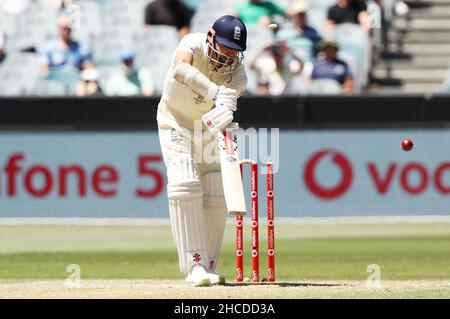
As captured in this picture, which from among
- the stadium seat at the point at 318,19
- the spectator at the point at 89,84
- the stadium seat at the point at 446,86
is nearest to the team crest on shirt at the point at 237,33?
the stadium seat at the point at 446,86

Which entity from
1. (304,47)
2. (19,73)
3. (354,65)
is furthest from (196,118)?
(19,73)

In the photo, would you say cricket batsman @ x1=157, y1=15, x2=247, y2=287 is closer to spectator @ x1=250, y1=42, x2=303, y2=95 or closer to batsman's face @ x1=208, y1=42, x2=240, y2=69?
batsman's face @ x1=208, y1=42, x2=240, y2=69

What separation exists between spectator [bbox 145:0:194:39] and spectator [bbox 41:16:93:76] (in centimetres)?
115

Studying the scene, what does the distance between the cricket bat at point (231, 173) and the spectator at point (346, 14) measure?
10.6 metres

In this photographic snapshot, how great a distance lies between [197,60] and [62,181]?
807 cm

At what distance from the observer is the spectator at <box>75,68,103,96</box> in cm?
1805

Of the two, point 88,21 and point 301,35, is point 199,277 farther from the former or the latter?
point 88,21

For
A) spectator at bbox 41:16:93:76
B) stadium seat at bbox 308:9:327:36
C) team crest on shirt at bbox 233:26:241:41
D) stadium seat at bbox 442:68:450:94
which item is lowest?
stadium seat at bbox 442:68:450:94

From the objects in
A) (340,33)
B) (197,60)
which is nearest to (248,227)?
(340,33)

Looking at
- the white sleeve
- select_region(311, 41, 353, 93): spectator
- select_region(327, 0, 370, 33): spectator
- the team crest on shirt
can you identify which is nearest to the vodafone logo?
select_region(311, 41, 353, 93): spectator

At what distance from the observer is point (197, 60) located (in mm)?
9164

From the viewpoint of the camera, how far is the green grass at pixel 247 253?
11.5 meters
